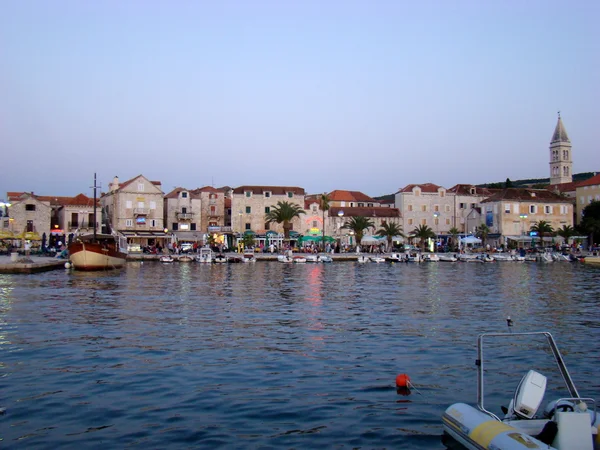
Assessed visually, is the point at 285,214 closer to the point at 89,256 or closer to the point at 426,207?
Result: the point at 426,207

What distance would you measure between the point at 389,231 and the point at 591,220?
3236 cm

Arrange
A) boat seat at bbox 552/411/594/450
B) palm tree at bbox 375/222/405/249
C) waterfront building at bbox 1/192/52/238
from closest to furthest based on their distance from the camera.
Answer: boat seat at bbox 552/411/594/450, waterfront building at bbox 1/192/52/238, palm tree at bbox 375/222/405/249

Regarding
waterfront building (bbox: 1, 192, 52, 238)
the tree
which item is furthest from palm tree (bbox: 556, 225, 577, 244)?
waterfront building (bbox: 1, 192, 52, 238)

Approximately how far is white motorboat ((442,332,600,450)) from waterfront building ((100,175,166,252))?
260ft

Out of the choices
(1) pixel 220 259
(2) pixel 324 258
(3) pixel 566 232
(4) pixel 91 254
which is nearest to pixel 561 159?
(3) pixel 566 232

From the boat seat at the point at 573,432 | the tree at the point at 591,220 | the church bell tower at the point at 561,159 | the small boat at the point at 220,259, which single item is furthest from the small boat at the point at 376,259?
the church bell tower at the point at 561,159

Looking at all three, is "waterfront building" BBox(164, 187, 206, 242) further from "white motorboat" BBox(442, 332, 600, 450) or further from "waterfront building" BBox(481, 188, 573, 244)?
"white motorboat" BBox(442, 332, 600, 450)

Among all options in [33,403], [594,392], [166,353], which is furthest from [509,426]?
[166,353]

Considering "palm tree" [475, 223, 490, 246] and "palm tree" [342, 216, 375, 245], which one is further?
"palm tree" [475, 223, 490, 246]

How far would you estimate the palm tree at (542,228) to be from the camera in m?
92.7

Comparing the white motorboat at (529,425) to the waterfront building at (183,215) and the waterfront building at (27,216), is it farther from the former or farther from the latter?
the waterfront building at (27,216)

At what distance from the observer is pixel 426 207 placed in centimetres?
9988

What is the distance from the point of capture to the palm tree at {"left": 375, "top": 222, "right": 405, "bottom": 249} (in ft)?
302

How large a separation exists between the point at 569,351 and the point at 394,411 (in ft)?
27.2
